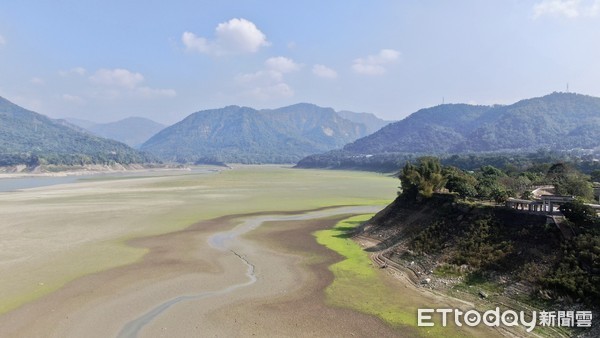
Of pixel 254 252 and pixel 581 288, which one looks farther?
pixel 254 252

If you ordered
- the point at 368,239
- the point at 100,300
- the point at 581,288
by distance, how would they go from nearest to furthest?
the point at 581,288 < the point at 100,300 < the point at 368,239

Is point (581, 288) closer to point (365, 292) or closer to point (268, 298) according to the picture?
point (365, 292)

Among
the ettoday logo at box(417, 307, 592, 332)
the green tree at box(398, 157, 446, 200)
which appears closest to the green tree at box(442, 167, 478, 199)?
the green tree at box(398, 157, 446, 200)

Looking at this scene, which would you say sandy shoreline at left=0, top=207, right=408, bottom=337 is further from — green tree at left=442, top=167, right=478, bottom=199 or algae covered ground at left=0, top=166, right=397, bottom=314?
green tree at left=442, top=167, right=478, bottom=199

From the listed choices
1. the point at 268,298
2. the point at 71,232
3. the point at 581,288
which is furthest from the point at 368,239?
the point at 71,232

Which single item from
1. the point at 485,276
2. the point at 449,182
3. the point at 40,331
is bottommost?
the point at 40,331

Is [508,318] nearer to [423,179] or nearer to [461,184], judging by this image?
[461,184]
